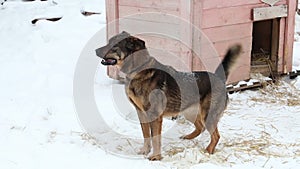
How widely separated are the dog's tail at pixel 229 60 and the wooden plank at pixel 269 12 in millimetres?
1541

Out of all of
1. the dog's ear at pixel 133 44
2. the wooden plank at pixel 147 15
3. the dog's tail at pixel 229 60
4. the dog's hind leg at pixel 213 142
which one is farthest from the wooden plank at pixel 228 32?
the dog's ear at pixel 133 44

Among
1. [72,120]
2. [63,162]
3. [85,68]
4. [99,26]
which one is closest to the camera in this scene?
[63,162]

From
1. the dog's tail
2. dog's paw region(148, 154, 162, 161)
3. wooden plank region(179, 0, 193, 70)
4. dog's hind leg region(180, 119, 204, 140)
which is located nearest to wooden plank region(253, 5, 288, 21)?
wooden plank region(179, 0, 193, 70)

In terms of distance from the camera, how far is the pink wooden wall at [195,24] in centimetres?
474

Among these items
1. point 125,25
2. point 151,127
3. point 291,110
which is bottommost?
point 291,110

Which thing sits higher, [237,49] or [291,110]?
[237,49]

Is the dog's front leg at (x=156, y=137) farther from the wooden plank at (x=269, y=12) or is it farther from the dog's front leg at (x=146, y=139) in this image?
the wooden plank at (x=269, y=12)

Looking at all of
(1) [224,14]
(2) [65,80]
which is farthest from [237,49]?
(2) [65,80]

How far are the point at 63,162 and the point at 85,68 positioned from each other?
8.42ft

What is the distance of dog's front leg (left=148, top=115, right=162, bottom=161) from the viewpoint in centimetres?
362

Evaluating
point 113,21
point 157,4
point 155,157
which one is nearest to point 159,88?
point 155,157

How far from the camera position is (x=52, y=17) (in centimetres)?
780

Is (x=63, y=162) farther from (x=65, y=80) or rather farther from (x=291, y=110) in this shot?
(x=291, y=110)

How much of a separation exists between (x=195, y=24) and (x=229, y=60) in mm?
935
